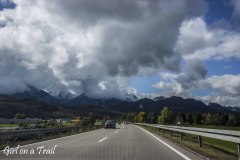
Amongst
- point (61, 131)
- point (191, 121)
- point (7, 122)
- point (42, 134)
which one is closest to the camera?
point (42, 134)

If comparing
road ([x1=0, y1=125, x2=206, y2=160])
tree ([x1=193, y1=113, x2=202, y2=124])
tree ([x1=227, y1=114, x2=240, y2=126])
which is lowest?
road ([x1=0, y1=125, x2=206, y2=160])

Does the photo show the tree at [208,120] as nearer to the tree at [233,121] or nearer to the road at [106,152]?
the tree at [233,121]

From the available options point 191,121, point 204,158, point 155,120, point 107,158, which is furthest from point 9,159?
point 191,121

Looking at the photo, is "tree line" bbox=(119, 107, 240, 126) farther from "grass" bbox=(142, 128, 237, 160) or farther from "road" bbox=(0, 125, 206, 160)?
"road" bbox=(0, 125, 206, 160)

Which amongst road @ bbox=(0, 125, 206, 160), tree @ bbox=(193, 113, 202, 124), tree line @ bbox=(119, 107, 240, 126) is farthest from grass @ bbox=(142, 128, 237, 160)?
tree @ bbox=(193, 113, 202, 124)

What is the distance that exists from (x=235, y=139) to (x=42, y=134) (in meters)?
18.4

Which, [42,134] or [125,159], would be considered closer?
[125,159]

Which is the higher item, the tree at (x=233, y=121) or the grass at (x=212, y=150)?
Result: the tree at (x=233, y=121)

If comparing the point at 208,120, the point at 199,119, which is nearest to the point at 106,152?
the point at 208,120

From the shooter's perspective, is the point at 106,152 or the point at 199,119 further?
the point at 199,119

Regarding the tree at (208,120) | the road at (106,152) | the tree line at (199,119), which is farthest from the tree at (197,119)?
the road at (106,152)

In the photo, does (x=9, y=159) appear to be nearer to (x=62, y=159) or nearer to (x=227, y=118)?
(x=62, y=159)

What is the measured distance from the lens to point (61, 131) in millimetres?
34906

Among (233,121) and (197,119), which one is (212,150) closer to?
(233,121)
